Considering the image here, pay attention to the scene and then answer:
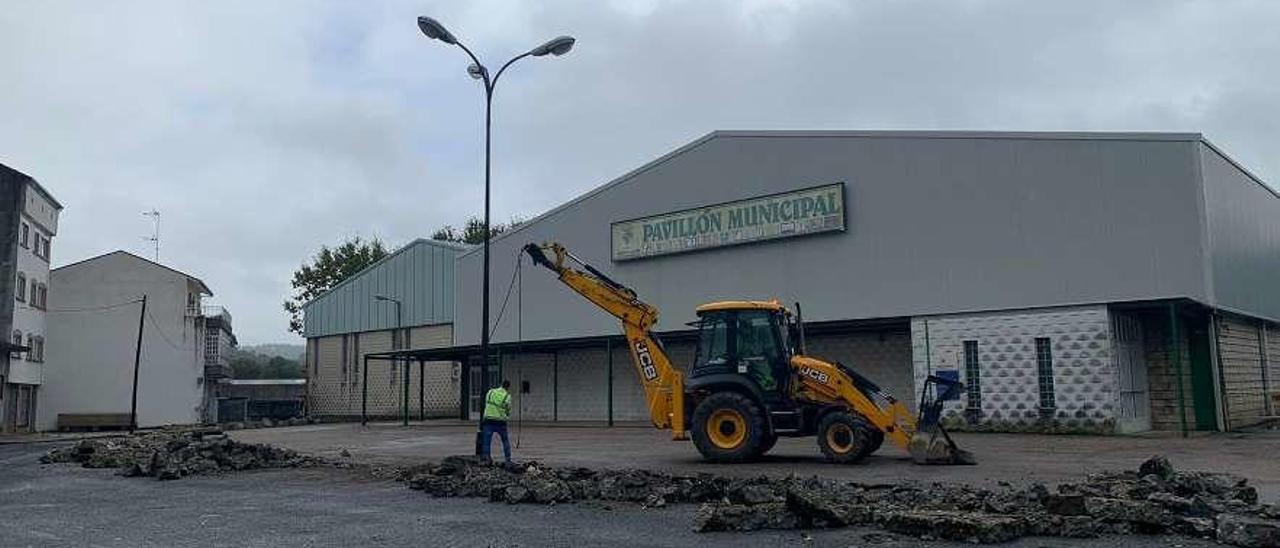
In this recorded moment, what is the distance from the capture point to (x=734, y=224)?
1208 inches

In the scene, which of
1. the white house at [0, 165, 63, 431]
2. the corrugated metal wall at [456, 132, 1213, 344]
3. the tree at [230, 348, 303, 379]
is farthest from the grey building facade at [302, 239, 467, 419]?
the tree at [230, 348, 303, 379]

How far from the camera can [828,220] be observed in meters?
28.5

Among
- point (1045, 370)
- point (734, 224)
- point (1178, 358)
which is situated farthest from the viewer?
point (734, 224)

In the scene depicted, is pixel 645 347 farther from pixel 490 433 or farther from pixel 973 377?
pixel 973 377

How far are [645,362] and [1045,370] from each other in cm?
1154

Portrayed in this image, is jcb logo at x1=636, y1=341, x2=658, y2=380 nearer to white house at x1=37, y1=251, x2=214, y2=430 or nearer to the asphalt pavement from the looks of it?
the asphalt pavement

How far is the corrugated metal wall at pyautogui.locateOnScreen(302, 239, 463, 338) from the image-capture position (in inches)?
1754

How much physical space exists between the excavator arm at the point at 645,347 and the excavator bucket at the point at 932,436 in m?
3.85

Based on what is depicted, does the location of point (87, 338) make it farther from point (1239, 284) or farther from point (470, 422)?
point (1239, 284)

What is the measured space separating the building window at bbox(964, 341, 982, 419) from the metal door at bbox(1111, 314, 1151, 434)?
3196mm

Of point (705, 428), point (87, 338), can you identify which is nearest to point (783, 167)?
point (705, 428)

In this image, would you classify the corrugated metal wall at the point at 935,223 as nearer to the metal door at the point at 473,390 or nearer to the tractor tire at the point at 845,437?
the metal door at the point at 473,390

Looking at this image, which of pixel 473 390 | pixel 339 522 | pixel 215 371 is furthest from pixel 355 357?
pixel 339 522

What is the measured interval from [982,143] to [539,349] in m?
17.7
